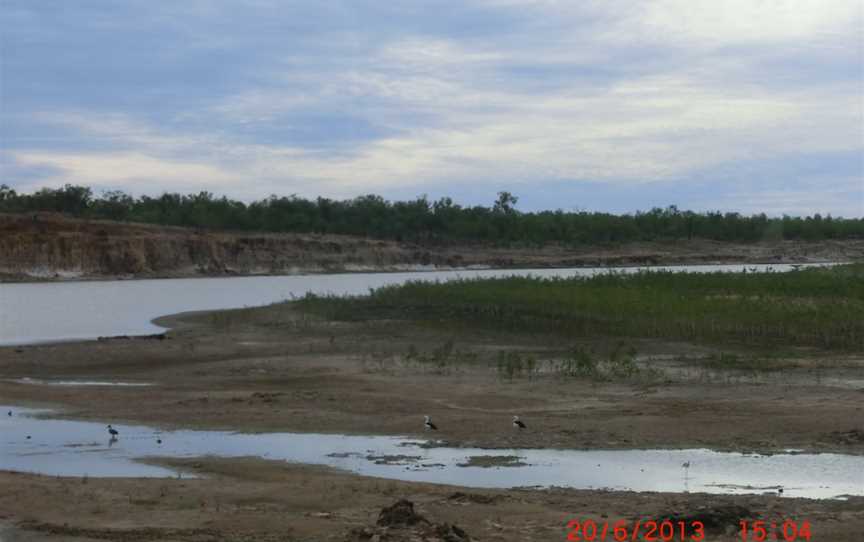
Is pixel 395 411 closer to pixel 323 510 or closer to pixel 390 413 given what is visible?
pixel 390 413

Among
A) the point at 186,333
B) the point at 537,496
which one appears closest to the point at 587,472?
the point at 537,496

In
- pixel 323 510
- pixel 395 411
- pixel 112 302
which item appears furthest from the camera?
pixel 112 302

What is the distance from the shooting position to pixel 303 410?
18125mm

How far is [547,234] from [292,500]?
106 meters

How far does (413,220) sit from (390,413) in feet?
323

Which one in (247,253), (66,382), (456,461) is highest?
(247,253)

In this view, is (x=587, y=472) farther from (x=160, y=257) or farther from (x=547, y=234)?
(x=547, y=234)

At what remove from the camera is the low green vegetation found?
27406 millimetres

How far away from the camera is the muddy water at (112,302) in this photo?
35.8 meters

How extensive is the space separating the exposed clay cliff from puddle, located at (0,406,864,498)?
218 ft

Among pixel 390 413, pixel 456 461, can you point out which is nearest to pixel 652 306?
pixel 390 413
